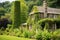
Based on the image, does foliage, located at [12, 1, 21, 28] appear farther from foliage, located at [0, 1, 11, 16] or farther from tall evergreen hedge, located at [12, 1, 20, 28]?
foliage, located at [0, 1, 11, 16]

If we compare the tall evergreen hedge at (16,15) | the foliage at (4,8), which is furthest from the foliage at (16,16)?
the foliage at (4,8)

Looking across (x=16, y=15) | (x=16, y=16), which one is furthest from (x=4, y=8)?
(x=16, y=16)

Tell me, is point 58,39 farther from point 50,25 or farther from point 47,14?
point 47,14

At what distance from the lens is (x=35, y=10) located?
2103 inches

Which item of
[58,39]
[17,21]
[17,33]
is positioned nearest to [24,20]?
[17,21]

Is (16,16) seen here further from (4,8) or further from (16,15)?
(4,8)

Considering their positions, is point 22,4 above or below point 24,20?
above

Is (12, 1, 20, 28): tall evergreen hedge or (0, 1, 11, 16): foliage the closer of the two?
(12, 1, 20, 28): tall evergreen hedge

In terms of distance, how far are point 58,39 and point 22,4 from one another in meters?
36.1

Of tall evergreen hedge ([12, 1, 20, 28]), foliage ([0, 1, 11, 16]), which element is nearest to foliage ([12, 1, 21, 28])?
tall evergreen hedge ([12, 1, 20, 28])

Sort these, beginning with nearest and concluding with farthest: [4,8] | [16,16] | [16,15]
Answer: [16,16], [16,15], [4,8]

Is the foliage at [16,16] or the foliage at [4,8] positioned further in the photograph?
the foliage at [4,8]

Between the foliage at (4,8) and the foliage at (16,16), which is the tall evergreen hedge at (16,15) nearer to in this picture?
the foliage at (16,16)

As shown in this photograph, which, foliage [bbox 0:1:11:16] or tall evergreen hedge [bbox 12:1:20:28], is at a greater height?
tall evergreen hedge [bbox 12:1:20:28]
